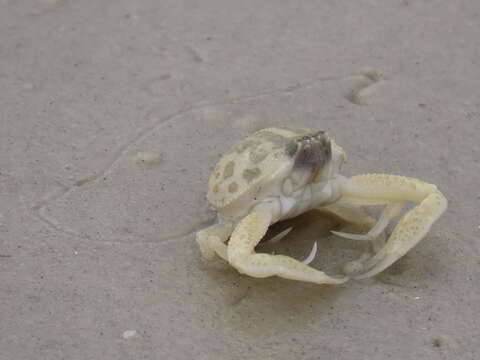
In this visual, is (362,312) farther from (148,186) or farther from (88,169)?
(88,169)

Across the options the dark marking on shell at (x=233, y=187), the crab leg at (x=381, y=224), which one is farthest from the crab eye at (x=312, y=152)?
the crab leg at (x=381, y=224)

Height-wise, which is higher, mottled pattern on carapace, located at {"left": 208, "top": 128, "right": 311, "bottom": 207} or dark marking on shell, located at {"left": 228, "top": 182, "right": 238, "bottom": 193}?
mottled pattern on carapace, located at {"left": 208, "top": 128, "right": 311, "bottom": 207}

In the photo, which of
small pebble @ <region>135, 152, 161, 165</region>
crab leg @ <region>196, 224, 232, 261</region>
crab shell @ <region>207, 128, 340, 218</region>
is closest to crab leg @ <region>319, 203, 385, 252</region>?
crab shell @ <region>207, 128, 340, 218</region>

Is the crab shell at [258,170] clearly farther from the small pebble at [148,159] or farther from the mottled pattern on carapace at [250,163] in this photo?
the small pebble at [148,159]

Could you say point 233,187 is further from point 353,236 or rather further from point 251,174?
point 353,236

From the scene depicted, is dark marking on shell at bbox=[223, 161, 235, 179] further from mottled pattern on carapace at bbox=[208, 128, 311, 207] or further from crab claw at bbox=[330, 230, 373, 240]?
crab claw at bbox=[330, 230, 373, 240]

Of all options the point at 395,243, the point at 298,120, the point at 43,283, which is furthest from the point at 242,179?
the point at 298,120
